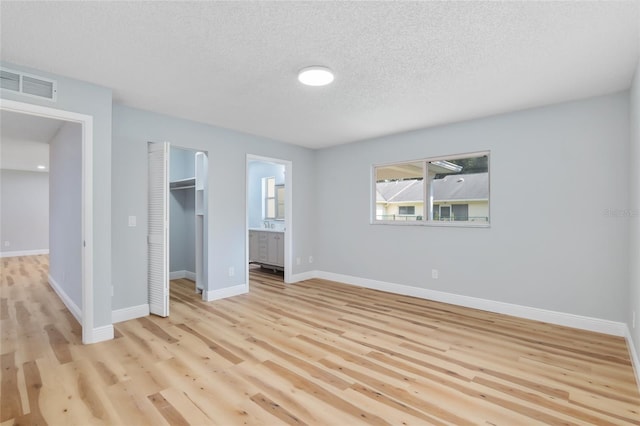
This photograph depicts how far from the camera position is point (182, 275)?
615 cm

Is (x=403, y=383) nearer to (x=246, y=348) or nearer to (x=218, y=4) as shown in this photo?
(x=246, y=348)

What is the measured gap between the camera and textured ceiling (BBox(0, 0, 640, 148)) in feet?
6.40

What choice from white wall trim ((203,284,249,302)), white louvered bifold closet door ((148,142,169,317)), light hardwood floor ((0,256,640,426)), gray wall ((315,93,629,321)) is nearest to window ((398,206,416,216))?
gray wall ((315,93,629,321))

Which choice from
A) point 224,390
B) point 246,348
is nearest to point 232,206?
point 246,348

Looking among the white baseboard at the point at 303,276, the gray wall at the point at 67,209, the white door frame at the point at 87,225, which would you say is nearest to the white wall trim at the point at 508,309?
the white baseboard at the point at 303,276

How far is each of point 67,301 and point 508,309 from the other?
5862 mm

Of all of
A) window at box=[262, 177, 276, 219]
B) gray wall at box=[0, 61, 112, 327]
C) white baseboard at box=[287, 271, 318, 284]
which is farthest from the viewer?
window at box=[262, 177, 276, 219]

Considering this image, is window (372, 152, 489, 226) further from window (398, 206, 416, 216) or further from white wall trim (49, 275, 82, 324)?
white wall trim (49, 275, 82, 324)

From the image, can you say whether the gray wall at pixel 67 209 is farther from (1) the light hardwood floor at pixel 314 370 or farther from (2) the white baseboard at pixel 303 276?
(2) the white baseboard at pixel 303 276

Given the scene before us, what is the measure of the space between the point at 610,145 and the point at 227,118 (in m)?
4.47

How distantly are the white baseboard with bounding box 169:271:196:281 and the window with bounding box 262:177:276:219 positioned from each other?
237 cm

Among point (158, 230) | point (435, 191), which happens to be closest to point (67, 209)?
point (158, 230)

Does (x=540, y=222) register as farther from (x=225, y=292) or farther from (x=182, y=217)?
(x=182, y=217)

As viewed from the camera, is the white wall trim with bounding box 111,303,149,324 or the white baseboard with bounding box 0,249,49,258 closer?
the white wall trim with bounding box 111,303,149,324
